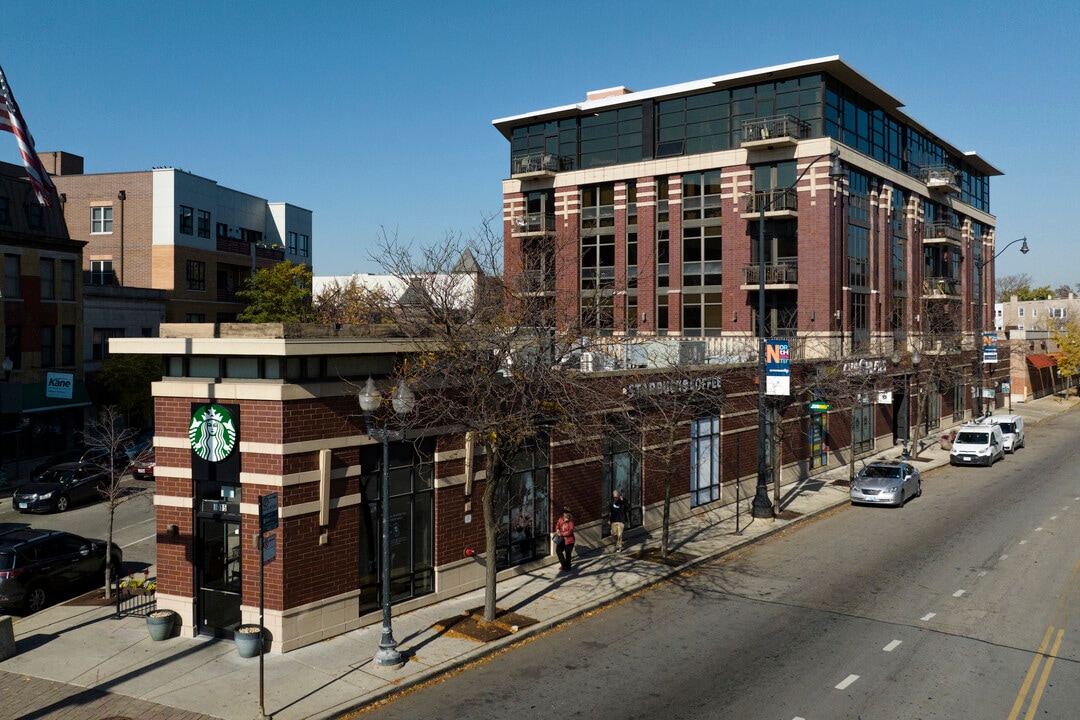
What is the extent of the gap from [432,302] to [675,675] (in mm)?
8323

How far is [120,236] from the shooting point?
54312mm

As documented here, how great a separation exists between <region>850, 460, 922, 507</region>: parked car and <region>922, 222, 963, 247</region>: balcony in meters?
27.6

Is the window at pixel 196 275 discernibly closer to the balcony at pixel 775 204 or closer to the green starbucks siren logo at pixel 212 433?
the balcony at pixel 775 204

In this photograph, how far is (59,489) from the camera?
29969 mm

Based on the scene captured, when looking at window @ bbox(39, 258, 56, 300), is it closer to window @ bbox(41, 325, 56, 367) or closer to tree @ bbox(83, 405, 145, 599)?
window @ bbox(41, 325, 56, 367)

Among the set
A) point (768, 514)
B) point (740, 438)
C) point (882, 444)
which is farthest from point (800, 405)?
point (882, 444)

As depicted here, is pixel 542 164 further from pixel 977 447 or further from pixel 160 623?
pixel 160 623

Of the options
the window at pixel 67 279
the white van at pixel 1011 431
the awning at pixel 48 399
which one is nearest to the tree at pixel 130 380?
the awning at pixel 48 399

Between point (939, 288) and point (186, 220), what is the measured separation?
4931cm

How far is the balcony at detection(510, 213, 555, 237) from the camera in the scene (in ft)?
166

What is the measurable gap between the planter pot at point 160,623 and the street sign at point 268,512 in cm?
492

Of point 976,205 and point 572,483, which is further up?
point 976,205

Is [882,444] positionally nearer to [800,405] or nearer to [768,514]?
[800,405]

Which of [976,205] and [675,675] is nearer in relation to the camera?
[675,675]
